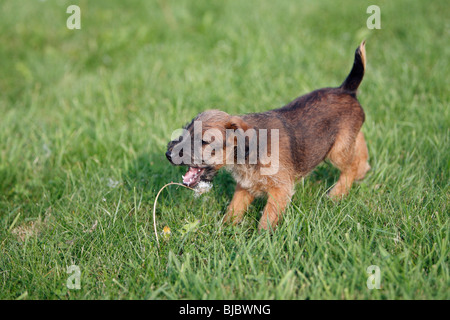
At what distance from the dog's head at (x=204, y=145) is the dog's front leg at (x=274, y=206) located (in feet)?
1.54

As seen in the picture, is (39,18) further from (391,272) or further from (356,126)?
(391,272)

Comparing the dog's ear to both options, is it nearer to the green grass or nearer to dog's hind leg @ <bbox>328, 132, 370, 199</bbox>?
the green grass

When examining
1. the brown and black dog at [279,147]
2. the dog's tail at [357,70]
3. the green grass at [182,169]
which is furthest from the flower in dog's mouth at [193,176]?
the dog's tail at [357,70]

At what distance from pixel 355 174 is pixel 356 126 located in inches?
19.2

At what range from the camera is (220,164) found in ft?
10.9

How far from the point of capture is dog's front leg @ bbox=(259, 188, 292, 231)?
11.1 ft

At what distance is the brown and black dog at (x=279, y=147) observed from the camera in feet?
10.4

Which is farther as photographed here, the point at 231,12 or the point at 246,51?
the point at 231,12

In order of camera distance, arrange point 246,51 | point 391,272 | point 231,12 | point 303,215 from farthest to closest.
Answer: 1. point 231,12
2. point 246,51
3. point 303,215
4. point 391,272

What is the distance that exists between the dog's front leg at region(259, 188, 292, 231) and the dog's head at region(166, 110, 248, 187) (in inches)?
18.5

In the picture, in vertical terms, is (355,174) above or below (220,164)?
below

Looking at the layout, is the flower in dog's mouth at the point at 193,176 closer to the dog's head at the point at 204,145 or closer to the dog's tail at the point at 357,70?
the dog's head at the point at 204,145

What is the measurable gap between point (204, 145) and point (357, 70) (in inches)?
65.4
